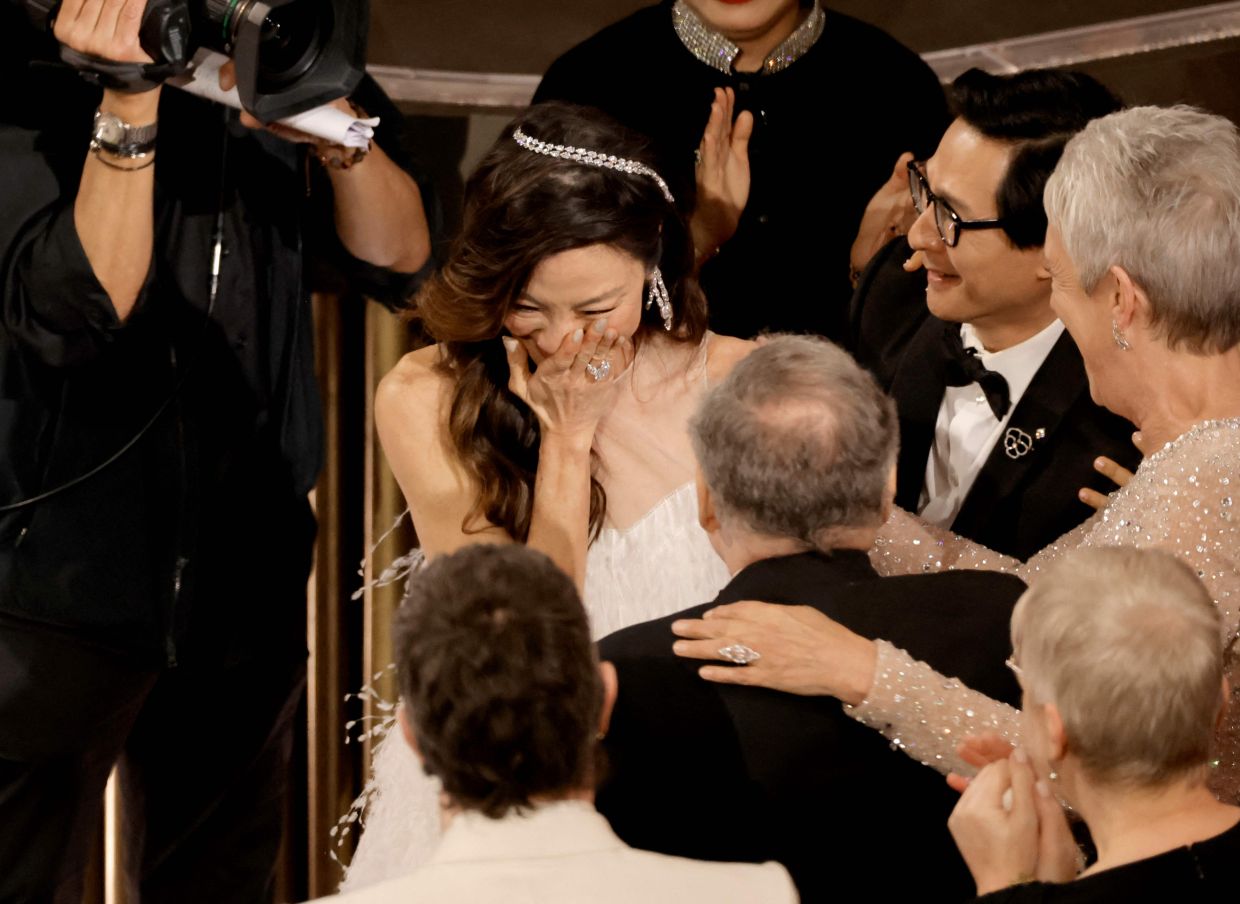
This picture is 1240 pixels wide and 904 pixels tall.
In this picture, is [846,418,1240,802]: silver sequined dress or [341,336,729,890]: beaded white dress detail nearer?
[846,418,1240,802]: silver sequined dress

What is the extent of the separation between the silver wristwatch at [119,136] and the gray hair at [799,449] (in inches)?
37.7

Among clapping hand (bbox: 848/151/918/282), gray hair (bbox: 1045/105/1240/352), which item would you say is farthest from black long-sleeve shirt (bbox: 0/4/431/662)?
gray hair (bbox: 1045/105/1240/352)

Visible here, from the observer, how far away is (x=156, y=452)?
247 centimetres

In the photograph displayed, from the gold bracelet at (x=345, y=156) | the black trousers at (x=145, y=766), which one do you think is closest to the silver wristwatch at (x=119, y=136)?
the gold bracelet at (x=345, y=156)

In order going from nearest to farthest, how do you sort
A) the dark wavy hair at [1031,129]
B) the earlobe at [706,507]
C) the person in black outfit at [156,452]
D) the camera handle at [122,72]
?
1. the earlobe at [706,507]
2. the camera handle at [122,72]
3. the person in black outfit at [156,452]
4. the dark wavy hair at [1031,129]

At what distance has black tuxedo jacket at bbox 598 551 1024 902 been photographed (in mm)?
1671

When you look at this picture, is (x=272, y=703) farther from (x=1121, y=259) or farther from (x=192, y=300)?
(x=1121, y=259)

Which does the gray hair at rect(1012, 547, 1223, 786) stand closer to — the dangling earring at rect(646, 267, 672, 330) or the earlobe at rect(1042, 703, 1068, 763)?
the earlobe at rect(1042, 703, 1068, 763)

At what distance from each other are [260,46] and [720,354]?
2.72 feet

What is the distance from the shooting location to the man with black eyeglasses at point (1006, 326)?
2.36 m

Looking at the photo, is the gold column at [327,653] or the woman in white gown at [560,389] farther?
A: the gold column at [327,653]

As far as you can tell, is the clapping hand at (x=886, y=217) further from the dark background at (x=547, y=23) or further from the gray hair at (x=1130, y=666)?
the gray hair at (x=1130, y=666)

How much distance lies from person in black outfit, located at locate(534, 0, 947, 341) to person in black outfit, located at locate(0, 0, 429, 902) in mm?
464

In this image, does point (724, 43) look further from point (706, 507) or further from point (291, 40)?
point (706, 507)
